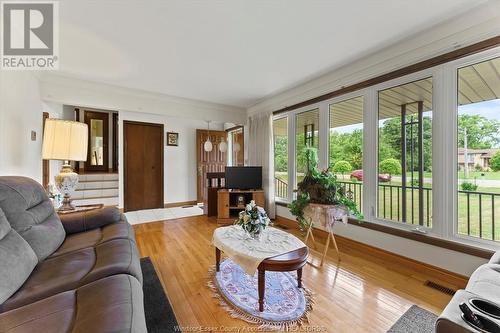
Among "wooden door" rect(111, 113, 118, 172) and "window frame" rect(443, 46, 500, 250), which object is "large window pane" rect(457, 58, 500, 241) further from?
→ "wooden door" rect(111, 113, 118, 172)

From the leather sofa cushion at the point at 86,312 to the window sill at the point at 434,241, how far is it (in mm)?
2637

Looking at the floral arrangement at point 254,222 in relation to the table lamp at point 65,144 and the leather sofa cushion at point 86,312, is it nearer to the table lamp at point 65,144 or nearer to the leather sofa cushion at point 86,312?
the leather sofa cushion at point 86,312

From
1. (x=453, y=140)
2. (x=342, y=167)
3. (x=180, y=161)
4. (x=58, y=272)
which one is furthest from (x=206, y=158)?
(x=453, y=140)

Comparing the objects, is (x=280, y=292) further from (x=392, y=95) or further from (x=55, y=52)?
(x=55, y=52)

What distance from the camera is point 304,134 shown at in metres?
3.88

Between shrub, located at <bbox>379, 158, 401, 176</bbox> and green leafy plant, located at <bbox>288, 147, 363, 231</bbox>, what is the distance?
649mm

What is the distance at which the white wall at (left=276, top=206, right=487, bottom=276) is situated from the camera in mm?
1991

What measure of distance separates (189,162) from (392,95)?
4.60 meters

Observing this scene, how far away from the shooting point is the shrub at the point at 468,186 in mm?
2074

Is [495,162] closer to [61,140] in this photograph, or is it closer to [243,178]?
[243,178]

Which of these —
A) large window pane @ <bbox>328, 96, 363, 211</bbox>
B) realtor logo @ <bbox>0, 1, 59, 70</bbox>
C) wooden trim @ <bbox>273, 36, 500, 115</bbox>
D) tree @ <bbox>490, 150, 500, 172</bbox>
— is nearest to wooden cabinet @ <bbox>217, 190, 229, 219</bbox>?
large window pane @ <bbox>328, 96, 363, 211</bbox>

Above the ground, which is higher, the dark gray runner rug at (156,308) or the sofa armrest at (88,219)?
the sofa armrest at (88,219)

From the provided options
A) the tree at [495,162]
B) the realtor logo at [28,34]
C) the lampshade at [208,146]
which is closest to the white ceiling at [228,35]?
the realtor logo at [28,34]

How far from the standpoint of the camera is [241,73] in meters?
3.16
